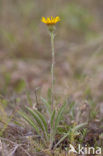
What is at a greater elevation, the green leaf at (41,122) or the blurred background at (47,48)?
the blurred background at (47,48)

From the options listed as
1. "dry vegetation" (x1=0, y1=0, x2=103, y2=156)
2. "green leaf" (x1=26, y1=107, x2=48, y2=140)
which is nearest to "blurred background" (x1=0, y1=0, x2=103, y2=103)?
"dry vegetation" (x1=0, y1=0, x2=103, y2=156)

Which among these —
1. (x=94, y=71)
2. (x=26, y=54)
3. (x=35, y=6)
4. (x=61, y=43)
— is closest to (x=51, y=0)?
(x=35, y=6)

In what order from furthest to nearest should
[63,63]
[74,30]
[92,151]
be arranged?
[74,30] → [63,63] → [92,151]

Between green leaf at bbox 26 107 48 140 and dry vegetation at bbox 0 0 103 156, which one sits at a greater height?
dry vegetation at bbox 0 0 103 156

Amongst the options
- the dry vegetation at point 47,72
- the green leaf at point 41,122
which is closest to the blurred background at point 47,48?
the dry vegetation at point 47,72

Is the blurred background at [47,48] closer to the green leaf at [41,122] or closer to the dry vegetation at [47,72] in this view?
the dry vegetation at [47,72]

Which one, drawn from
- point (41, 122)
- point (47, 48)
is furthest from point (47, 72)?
point (41, 122)

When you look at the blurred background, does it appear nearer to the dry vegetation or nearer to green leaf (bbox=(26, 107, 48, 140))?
the dry vegetation

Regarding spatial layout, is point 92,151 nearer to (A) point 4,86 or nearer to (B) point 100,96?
(B) point 100,96
